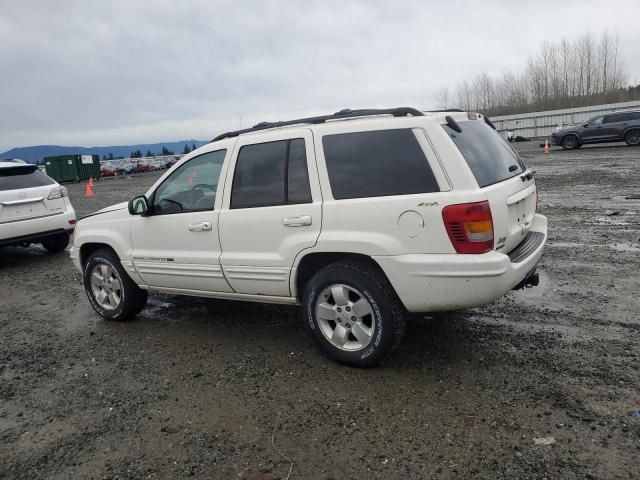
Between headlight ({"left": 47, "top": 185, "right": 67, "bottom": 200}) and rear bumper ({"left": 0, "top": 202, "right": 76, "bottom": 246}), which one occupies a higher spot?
headlight ({"left": 47, "top": 185, "right": 67, "bottom": 200})

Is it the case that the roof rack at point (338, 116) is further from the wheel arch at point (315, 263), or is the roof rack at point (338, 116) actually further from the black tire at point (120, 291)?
the black tire at point (120, 291)

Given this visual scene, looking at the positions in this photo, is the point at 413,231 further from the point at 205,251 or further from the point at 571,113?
the point at 571,113

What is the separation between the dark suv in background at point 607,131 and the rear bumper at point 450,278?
23.8 m

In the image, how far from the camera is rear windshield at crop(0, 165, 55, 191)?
8297 millimetres

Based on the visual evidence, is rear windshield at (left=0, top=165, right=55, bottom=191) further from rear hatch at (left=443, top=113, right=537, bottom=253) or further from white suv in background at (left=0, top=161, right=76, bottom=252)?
rear hatch at (left=443, top=113, right=537, bottom=253)

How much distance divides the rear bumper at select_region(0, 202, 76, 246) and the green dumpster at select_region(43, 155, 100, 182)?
3255cm

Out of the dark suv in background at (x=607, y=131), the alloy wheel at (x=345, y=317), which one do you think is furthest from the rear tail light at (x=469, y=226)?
the dark suv in background at (x=607, y=131)

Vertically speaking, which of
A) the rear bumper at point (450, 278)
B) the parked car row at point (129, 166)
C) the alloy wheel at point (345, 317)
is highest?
the parked car row at point (129, 166)

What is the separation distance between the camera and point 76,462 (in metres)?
2.96

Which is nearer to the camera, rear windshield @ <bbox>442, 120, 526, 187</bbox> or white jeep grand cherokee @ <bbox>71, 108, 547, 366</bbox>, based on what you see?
white jeep grand cherokee @ <bbox>71, 108, 547, 366</bbox>

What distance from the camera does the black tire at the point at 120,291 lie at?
519 centimetres

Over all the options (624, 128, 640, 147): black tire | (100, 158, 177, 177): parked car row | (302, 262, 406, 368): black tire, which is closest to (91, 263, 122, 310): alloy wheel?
(302, 262, 406, 368): black tire

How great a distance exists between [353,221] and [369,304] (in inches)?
24.4

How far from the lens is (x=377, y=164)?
12.0ft
